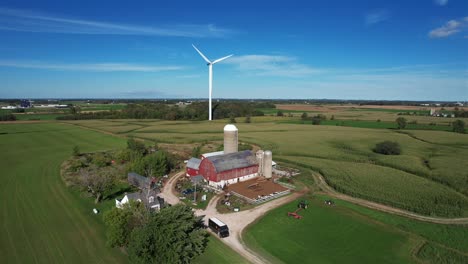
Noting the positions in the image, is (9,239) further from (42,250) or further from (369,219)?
(369,219)

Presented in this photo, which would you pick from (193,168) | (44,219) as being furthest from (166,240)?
(193,168)

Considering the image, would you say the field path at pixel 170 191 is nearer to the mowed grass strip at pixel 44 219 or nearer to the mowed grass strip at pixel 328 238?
the mowed grass strip at pixel 44 219

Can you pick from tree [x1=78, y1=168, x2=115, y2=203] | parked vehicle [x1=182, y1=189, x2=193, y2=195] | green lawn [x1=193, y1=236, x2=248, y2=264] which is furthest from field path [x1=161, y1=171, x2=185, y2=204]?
green lawn [x1=193, y1=236, x2=248, y2=264]

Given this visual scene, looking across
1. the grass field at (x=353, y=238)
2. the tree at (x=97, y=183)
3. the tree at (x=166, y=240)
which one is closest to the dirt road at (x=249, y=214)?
the grass field at (x=353, y=238)

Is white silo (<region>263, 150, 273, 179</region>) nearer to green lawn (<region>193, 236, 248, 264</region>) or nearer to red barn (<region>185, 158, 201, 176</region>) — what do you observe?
red barn (<region>185, 158, 201, 176</region>)

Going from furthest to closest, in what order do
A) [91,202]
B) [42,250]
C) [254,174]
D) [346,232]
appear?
[254,174] → [91,202] → [346,232] → [42,250]

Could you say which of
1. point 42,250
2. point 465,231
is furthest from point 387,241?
point 42,250
